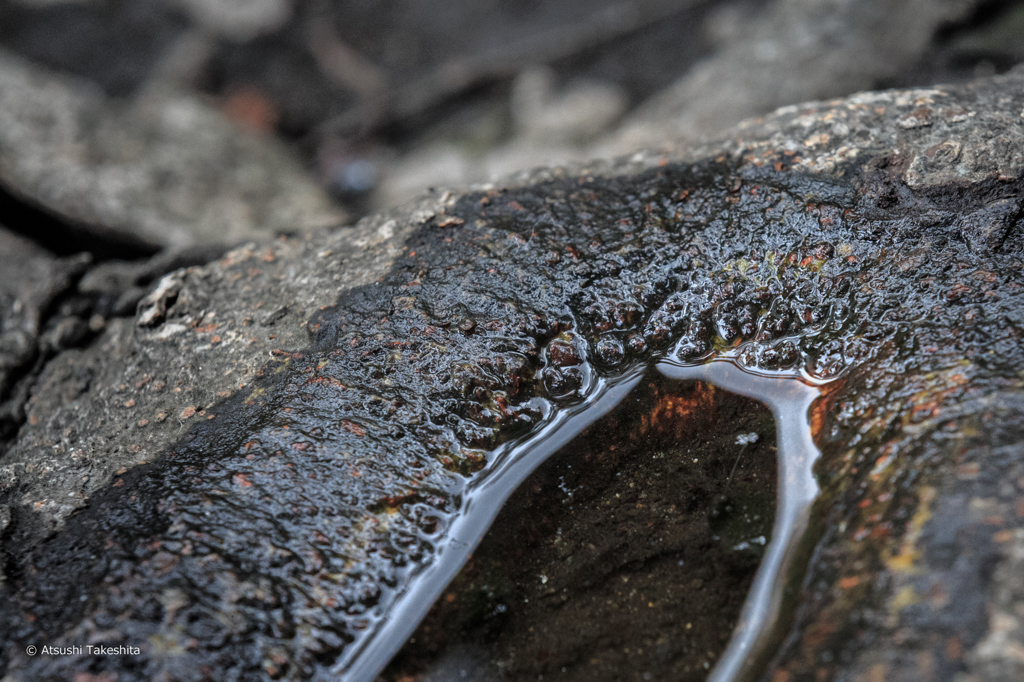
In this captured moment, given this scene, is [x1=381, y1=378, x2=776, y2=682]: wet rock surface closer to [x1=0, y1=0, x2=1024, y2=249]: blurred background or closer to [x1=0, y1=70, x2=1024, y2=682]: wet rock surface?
[x1=0, y1=70, x2=1024, y2=682]: wet rock surface

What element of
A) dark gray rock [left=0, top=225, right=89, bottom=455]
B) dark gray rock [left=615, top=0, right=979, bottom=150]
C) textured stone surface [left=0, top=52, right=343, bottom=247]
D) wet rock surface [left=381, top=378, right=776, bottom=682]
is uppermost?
textured stone surface [left=0, top=52, right=343, bottom=247]

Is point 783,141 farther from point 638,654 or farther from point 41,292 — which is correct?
point 41,292

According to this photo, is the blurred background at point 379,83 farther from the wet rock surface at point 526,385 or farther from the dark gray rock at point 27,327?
the wet rock surface at point 526,385

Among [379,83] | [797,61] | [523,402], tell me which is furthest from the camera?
[379,83]

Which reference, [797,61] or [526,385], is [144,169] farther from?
[797,61]

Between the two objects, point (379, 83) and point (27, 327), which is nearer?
point (27, 327)

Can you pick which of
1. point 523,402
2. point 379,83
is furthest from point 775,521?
point 379,83

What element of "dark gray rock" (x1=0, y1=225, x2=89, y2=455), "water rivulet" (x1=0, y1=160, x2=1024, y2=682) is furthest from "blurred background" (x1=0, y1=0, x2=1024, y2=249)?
"water rivulet" (x1=0, y1=160, x2=1024, y2=682)
